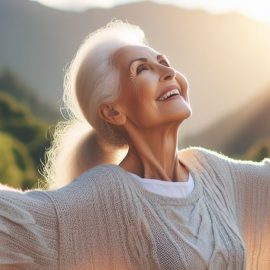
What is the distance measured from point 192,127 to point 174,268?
2.15 m

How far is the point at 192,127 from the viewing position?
361cm

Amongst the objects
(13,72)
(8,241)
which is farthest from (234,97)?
(8,241)

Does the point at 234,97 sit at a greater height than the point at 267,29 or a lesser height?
lesser

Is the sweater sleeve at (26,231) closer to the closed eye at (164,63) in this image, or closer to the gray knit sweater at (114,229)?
the gray knit sweater at (114,229)

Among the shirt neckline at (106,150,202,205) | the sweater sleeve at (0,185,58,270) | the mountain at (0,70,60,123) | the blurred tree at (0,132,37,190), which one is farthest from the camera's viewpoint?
the mountain at (0,70,60,123)

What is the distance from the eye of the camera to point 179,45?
355 cm

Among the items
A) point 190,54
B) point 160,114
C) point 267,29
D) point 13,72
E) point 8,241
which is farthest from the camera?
point 13,72

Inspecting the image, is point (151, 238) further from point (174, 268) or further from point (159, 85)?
point (159, 85)

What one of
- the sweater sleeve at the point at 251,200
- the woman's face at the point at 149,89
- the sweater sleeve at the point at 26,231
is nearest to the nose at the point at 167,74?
the woman's face at the point at 149,89

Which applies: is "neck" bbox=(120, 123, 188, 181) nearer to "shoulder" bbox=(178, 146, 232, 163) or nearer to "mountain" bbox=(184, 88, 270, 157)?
"shoulder" bbox=(178, 146, 232, 163)

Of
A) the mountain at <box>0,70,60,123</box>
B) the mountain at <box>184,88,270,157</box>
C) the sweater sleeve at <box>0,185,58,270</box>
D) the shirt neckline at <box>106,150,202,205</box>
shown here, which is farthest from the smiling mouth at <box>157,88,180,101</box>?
the mountain at <box>0,70,60,123</box>

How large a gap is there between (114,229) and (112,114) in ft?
0.81

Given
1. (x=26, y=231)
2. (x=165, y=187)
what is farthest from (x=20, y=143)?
(x=26, y=231)

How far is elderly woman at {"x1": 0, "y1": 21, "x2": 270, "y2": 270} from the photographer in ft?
4.88
